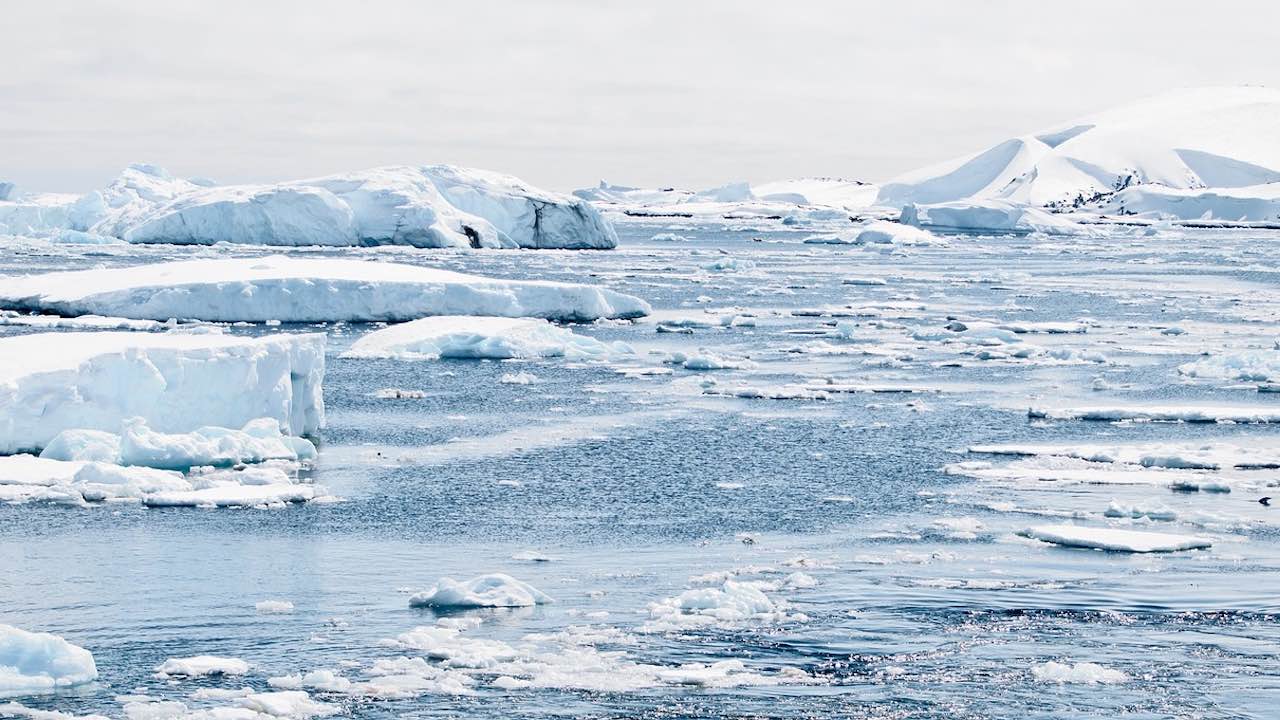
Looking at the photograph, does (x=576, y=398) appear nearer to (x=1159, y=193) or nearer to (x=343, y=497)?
(x=343, y=497)

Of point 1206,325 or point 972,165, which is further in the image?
point 972,165

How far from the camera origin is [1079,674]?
6.42 meters

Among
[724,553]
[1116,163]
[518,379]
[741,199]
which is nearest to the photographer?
[724,553]

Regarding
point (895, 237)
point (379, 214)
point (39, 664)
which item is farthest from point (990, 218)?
point (39, 664)

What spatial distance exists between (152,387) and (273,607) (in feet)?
14.4

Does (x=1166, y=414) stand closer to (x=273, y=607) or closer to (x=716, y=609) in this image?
(x=716, y=609)

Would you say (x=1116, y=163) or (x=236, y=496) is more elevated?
(x=1116, y=163)

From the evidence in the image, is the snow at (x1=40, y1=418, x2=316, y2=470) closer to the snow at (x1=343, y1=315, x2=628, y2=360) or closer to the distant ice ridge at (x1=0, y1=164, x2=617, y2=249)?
the snow at (x1=343, y1=315, x2=628, y2=360)

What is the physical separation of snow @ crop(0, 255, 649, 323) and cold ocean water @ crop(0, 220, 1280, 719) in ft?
13.1

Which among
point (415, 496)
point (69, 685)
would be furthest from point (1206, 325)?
point (69, 685)

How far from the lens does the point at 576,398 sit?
14719 millimetres

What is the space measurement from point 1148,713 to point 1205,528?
3.45m

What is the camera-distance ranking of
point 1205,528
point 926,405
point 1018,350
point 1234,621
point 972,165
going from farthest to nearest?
point 972,165 → point 1018,350 → point 926,405 → point 1205,528 → point 1234,621

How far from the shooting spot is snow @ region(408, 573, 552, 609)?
24.2ft
